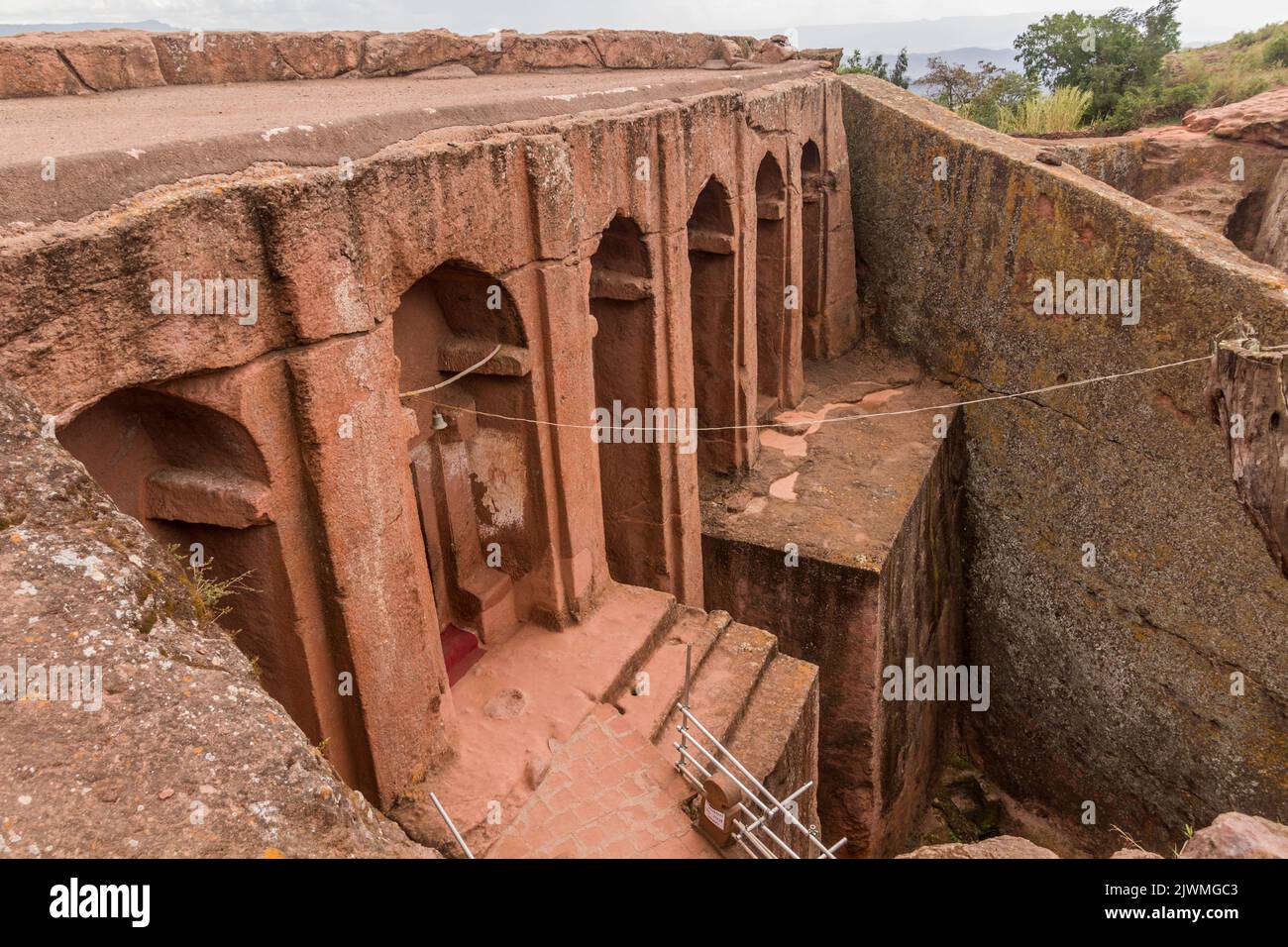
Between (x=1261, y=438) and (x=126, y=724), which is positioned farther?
(x=1261, y=438)

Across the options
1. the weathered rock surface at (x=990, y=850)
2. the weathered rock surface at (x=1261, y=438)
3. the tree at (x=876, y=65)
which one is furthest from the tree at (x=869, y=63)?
the weathered rock surface at (x=990, y=850)

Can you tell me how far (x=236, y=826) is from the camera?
6.59ft

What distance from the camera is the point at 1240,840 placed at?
263 centimetres

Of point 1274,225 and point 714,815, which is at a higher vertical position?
point 1274,225

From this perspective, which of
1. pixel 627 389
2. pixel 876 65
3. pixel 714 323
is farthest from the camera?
pixel 876 65

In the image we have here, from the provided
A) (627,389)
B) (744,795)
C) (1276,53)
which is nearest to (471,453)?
(627,389)

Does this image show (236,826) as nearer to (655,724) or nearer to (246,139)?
(246,139)

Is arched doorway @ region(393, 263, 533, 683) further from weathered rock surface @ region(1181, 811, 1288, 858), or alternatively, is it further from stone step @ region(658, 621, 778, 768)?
weathered rock surface @ region(1181, 811, 1288, 858)

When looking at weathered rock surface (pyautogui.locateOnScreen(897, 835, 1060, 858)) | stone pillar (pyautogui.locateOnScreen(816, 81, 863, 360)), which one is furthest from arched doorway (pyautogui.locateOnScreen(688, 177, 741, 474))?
weathered rock surface (pyautogui.locateOnScreen(897, 835, 1060, 858))

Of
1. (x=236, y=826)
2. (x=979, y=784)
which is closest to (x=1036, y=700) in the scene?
(x=979, y=784)

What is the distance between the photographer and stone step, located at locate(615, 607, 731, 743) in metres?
5.96

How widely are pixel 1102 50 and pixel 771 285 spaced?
12.2 metres

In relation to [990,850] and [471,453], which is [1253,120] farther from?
[990,850]

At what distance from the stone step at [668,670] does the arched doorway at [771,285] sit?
3.83m
